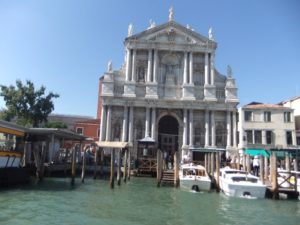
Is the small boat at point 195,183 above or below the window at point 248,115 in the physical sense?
below

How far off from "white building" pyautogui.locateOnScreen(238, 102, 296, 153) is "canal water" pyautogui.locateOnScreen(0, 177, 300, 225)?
1531 cm

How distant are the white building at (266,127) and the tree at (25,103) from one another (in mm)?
21175

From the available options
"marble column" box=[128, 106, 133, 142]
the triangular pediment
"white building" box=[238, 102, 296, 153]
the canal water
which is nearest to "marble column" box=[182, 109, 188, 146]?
"marble column" box=[128, 106, 133, 142]

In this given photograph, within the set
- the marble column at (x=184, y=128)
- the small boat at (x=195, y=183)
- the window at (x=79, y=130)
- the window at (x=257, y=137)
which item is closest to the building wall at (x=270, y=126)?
the window at (x=257, y=137)

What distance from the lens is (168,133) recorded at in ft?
109

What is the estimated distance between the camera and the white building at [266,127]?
105 ft

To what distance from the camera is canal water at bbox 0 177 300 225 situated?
11.2 metres

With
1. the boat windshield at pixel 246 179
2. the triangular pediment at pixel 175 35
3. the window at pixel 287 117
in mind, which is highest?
the triangular pediment at pixel 175 35

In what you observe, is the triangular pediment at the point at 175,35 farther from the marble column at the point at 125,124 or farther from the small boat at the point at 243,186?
the small boat at the point at 243,186

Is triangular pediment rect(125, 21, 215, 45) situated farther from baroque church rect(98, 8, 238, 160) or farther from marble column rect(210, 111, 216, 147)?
marble column rect(210, 111, 216, 147)

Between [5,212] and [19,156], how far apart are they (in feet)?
26.5

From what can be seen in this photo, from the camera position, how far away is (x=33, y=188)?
58.1 feet

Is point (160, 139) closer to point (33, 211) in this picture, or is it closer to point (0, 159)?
point (0, 159)

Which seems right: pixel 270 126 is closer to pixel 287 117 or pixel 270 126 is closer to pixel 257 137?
pixel 257 137
